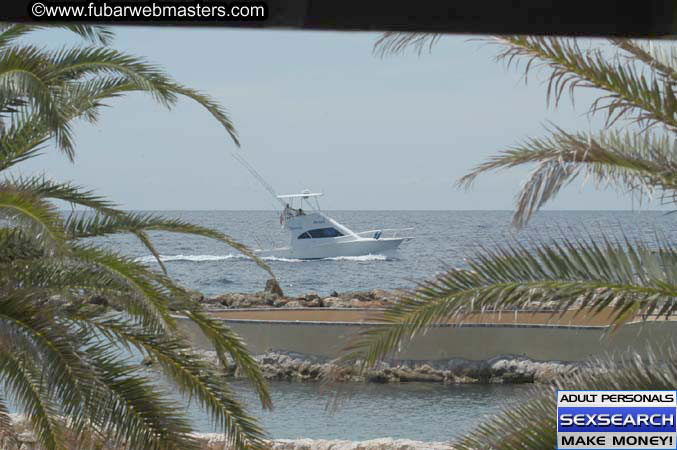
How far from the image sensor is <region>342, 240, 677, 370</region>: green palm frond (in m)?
2.64

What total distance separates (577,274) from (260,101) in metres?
56.8

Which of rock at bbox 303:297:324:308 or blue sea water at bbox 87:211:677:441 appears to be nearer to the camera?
blue sea water at bbox 87:211:677:441

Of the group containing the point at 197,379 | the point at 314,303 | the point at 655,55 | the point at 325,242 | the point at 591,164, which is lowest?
the point at 197,379

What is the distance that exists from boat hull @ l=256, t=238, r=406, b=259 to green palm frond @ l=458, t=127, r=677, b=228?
114 feet

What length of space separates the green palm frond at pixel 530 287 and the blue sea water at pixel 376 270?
0.08 m

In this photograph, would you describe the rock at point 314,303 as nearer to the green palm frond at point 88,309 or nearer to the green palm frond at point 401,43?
the green palm frond at point 88,309

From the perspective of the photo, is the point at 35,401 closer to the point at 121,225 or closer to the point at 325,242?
the point at 121,225

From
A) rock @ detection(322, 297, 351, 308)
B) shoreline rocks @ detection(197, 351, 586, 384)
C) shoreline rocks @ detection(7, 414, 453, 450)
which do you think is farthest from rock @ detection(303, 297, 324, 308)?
shoreline rocks @ detection(7, 414, 453, 450)

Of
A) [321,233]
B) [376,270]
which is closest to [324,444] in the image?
[321,233]

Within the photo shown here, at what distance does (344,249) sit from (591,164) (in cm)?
3633

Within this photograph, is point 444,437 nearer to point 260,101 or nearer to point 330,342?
point 330,342

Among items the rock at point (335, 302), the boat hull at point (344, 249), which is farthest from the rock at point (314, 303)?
the boat hull at point (344, 249)

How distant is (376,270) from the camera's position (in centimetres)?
3869

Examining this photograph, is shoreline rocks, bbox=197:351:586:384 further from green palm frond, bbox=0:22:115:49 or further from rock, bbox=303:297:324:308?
green palm frond, bbox=0:22:115:49
